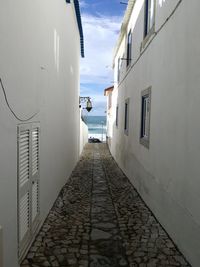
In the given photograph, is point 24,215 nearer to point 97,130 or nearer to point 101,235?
point 101,235

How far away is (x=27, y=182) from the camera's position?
479cm

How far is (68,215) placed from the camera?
6.85 m

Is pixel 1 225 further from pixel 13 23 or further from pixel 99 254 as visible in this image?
pixel 13 23

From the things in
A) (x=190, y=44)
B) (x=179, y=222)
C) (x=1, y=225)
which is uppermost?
(x=190, y=44)

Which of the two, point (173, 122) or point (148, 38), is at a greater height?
point (148, 38)

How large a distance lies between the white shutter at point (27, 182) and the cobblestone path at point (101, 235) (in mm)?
339

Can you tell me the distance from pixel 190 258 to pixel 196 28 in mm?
3313

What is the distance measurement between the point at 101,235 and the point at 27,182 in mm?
1834

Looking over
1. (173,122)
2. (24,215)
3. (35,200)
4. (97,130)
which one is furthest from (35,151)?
(97,130)

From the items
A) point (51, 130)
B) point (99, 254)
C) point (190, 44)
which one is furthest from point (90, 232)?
point (190, 44)

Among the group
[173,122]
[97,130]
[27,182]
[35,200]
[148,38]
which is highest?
[148,38]

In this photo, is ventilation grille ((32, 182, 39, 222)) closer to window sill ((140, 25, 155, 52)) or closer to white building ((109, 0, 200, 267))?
white building ((109, 0, 200, 267))

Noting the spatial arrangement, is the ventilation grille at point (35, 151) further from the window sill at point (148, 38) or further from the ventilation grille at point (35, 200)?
the window sill at point (148, 38)

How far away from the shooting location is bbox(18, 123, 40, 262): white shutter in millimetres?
4383
